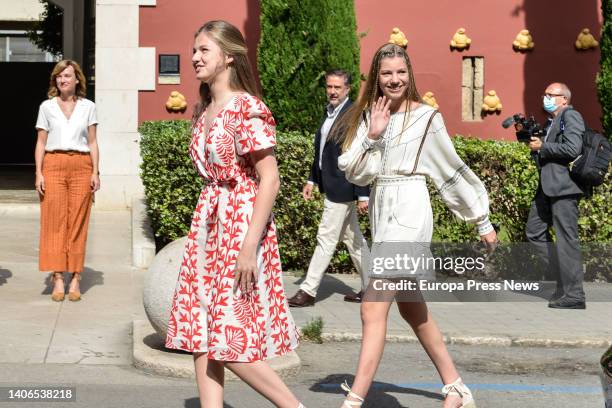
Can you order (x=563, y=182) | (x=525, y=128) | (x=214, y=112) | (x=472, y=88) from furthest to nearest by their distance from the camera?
(x=472, y=88), (x=525, y=128), (x=563, y=182), (x=214, y=112)

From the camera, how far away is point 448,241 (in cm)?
1168

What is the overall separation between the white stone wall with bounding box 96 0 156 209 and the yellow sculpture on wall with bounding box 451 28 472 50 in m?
3.95

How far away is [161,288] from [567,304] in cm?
394

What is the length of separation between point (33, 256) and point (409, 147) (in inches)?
264

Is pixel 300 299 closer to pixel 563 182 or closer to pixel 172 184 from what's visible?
pixel 563 182

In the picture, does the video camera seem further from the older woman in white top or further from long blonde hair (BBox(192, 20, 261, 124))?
long blonde hair (BBox(192, 20, 261, 124))

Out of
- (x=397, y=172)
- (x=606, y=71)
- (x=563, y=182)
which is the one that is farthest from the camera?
(x=606, y=71)

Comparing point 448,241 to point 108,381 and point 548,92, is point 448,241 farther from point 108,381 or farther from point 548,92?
point 108,381

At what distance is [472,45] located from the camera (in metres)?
15.7

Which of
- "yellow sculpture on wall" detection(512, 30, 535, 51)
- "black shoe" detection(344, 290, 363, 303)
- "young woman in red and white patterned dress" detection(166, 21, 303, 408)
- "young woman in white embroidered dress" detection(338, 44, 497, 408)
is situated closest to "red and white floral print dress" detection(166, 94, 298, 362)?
"young woman in red and white patterned dress" detection(166, 21, 303, 408)

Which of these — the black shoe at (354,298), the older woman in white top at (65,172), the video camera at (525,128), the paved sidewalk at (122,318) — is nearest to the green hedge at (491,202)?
the paved sidewalk at (122,318)

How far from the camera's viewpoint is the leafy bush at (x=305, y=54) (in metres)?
13.3

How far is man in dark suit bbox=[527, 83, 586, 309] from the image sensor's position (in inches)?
392

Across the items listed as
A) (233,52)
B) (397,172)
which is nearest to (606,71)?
(397,172)
